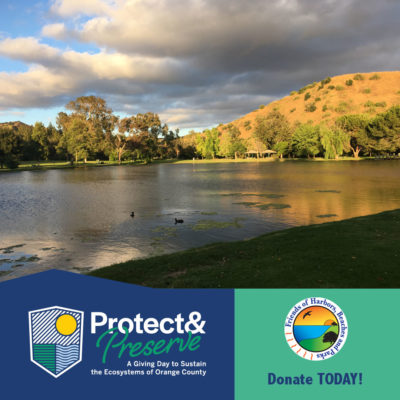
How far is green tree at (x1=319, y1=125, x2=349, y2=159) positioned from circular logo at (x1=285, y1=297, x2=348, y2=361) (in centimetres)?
12873

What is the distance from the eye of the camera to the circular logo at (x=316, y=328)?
127 inches

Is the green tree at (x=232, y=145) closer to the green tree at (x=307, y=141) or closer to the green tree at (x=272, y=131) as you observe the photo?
the green tree at (x=272, y=131)

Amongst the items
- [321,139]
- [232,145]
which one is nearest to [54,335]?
[321,139]

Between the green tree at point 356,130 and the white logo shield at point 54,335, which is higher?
the green tree at point 356,130

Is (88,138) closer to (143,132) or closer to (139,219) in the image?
(143,132)

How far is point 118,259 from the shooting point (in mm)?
15125

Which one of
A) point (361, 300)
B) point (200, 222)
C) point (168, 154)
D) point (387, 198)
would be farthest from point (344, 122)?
point (361, 300)

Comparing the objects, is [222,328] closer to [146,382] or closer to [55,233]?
[146,382]

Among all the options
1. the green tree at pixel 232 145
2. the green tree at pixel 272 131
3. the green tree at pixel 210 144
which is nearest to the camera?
the green tree at pixel 272 131

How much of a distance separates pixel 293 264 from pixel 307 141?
429ft

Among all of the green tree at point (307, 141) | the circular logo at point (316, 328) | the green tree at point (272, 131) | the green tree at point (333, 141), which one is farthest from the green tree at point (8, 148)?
the circular logo at point (316, 328)

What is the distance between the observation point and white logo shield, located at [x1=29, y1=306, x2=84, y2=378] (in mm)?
3174

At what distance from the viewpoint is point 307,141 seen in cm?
13150

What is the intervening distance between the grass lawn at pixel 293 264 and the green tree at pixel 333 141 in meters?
116
